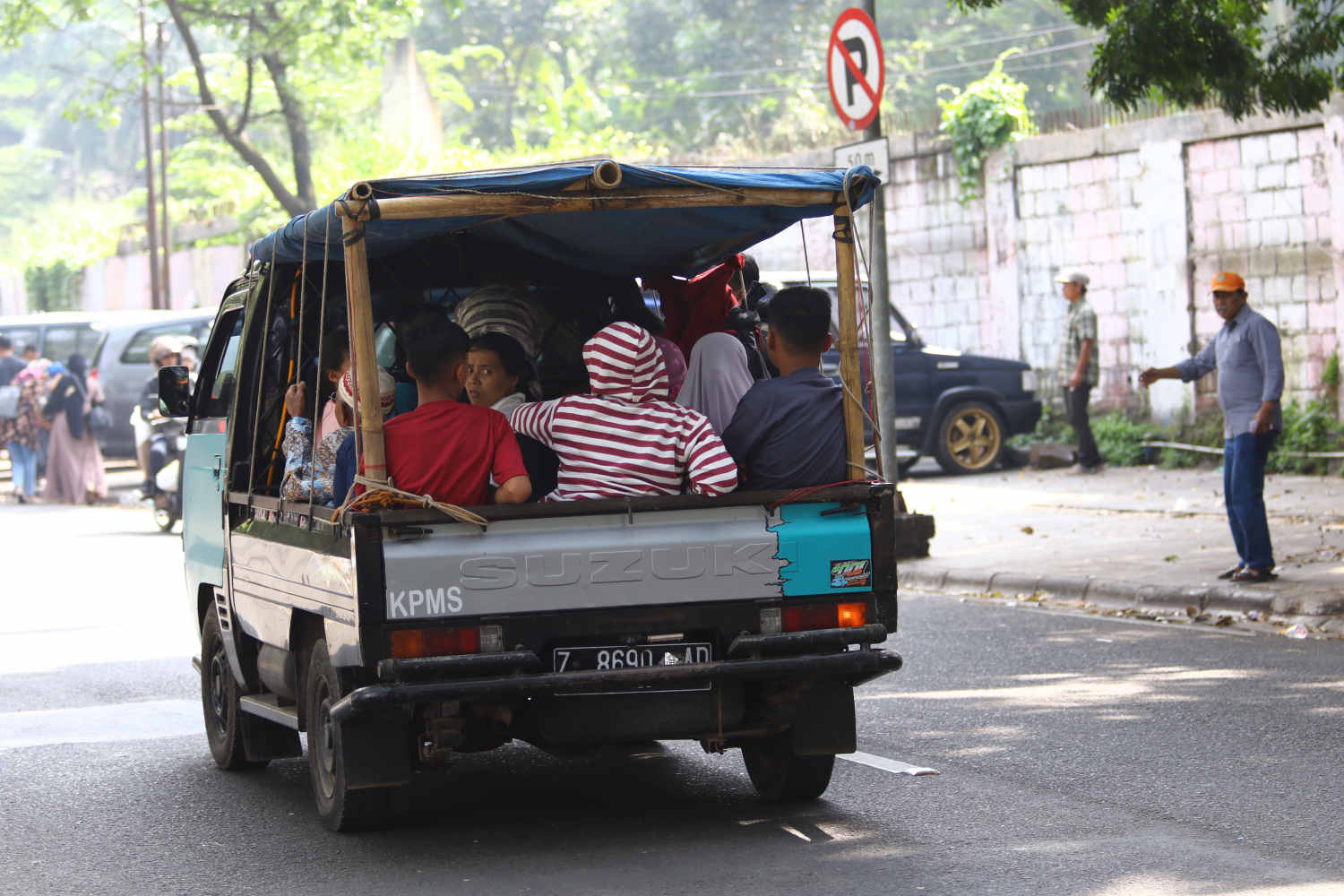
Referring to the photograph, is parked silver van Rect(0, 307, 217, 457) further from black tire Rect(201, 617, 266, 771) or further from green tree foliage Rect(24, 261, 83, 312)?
green tree foliage Rect(24, 261, 83, 312)

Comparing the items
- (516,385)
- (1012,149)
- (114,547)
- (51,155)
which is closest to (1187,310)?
(1012,149)

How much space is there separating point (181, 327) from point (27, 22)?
5.24 metres

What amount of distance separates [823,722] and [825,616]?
0.38 metres

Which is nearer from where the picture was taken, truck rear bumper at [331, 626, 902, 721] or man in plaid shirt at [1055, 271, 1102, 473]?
truck rear bumper at [331, 626, 902, 721]

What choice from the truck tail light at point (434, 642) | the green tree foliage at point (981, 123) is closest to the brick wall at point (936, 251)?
the green tree foliage at point (981, 123)

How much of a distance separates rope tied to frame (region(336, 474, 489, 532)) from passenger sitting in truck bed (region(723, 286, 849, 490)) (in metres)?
1.06

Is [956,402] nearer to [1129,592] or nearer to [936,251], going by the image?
[936,251]

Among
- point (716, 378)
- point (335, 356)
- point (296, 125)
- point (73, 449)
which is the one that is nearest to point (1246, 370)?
point (716, 378)

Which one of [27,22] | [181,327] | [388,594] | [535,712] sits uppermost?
[27,22]

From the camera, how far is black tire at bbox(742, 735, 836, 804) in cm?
604

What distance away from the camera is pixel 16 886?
5.41 metres

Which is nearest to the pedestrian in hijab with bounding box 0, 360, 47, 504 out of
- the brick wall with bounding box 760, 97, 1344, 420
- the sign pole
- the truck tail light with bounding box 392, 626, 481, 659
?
the brick wall with bounding box 760, 97, 1344, 420

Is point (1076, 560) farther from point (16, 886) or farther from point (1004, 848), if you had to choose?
point (16, 886)

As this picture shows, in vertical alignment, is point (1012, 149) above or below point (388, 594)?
above
